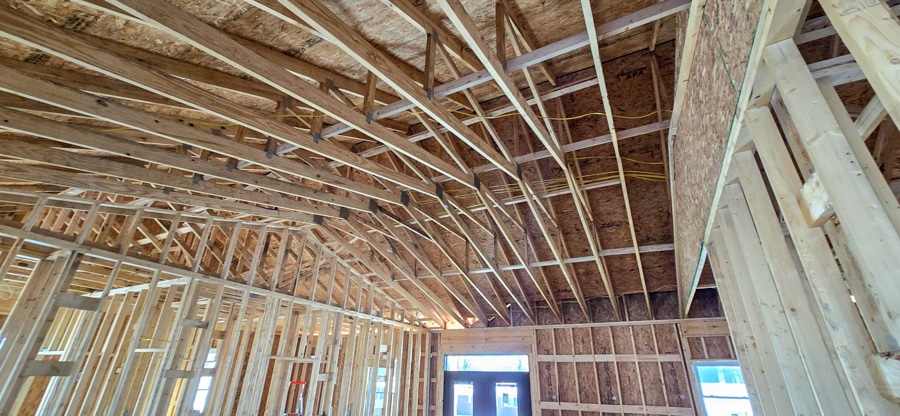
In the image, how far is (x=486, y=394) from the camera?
32.3ft

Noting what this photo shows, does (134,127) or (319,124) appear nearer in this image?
(134,127)

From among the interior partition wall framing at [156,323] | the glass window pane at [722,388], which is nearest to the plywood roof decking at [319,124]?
the interior partition wall framing at [156,323]

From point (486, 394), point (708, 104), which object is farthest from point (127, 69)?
point (486, 394)

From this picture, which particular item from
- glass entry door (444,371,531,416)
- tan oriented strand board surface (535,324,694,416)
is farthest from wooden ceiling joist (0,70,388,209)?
glass entry door (444,371,531,416)

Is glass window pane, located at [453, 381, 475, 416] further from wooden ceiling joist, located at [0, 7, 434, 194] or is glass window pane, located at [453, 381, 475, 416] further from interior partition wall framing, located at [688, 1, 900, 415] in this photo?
wooden ceiling joist, located at [0, 7, 434, 194]

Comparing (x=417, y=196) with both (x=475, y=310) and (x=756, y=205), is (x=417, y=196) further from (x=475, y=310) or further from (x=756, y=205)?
(x=756, y=205)

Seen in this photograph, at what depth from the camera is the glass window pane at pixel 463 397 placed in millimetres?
9977

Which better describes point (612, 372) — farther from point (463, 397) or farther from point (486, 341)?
point (463, 397)

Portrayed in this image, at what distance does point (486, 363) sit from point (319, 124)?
8186mm

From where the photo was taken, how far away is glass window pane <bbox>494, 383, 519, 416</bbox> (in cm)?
943

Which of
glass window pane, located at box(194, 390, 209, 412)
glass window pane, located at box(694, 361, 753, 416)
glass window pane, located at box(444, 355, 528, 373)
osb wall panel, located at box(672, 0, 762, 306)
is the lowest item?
glass window pane, located at box(194, 390, 209, 412)

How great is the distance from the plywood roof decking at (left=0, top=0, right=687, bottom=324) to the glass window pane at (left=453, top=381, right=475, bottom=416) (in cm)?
369

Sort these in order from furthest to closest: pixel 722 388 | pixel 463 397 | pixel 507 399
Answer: pixel 463 397
pixel 507 399
pixel 722 388

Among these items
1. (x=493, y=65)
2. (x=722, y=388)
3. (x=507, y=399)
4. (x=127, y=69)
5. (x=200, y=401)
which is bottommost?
(x=200, y=401)
